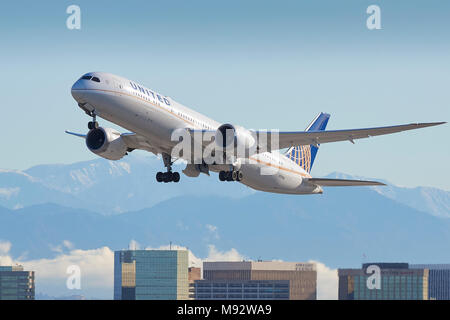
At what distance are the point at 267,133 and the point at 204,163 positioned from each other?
5546 mm

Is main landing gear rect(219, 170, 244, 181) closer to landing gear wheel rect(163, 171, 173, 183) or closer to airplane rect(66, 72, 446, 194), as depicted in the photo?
airplane rect(66, 72, 446, 194)

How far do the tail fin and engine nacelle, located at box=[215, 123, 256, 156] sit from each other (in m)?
16.9

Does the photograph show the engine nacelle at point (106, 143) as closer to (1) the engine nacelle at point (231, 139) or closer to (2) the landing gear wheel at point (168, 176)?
(2) the landing gear wheel at point (168, 176)

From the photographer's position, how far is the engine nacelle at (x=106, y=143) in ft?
199

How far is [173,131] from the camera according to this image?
54.7 m

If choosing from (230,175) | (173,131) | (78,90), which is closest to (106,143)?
(173,131)

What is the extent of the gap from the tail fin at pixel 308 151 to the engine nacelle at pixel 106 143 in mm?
18403

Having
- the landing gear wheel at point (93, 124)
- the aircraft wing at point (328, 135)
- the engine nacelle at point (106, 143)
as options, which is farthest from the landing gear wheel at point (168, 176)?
the landing gear wheel at point (93, 124)

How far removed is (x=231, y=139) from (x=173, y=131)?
170 inches
